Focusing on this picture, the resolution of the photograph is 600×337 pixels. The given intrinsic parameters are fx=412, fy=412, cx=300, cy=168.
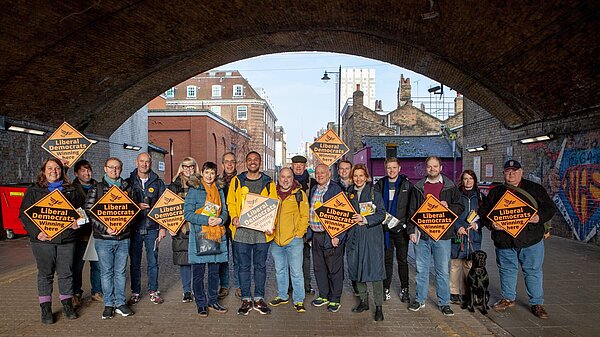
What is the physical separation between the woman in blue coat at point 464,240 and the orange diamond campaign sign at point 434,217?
445 millimetres

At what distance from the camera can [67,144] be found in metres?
8.07

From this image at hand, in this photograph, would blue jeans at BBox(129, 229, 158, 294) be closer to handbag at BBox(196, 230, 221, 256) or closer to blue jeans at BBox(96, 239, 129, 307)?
blue jeans at BBox(96, 239, 129, 307)

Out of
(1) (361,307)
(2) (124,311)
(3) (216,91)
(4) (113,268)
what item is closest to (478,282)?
(1) (361,307)

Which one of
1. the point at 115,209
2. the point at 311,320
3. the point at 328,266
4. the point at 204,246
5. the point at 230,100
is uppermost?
the point at 230,100

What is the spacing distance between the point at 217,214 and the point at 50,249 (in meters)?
2.10

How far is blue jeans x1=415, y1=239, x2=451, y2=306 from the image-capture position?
18.2ft

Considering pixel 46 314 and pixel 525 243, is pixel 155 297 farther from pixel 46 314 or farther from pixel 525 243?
pixel 525 243

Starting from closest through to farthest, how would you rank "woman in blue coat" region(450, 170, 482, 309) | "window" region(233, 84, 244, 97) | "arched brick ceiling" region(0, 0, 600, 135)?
1. "woman in blue coat" region(450, 170, 482, 309)
2. "arched brick ceiling" region(0, 0, 600, 135)
3. "window" region(233, 84, 244, 97)

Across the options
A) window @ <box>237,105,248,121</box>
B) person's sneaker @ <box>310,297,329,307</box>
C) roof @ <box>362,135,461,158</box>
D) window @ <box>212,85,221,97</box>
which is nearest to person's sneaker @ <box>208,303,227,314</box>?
person's sneaker @ <box>310,297,329,307</box>

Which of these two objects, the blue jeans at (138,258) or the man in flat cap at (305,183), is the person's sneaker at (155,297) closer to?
the blue jeans at (138,258)

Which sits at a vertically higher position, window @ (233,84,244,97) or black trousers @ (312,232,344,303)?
window @ (233,84,244,97)

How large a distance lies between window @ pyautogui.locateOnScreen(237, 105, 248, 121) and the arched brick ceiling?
4604 centimetres

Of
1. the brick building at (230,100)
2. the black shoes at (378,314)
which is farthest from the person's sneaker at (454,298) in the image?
the brick building at (230,100)

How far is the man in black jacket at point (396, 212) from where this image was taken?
5848 millimetres
